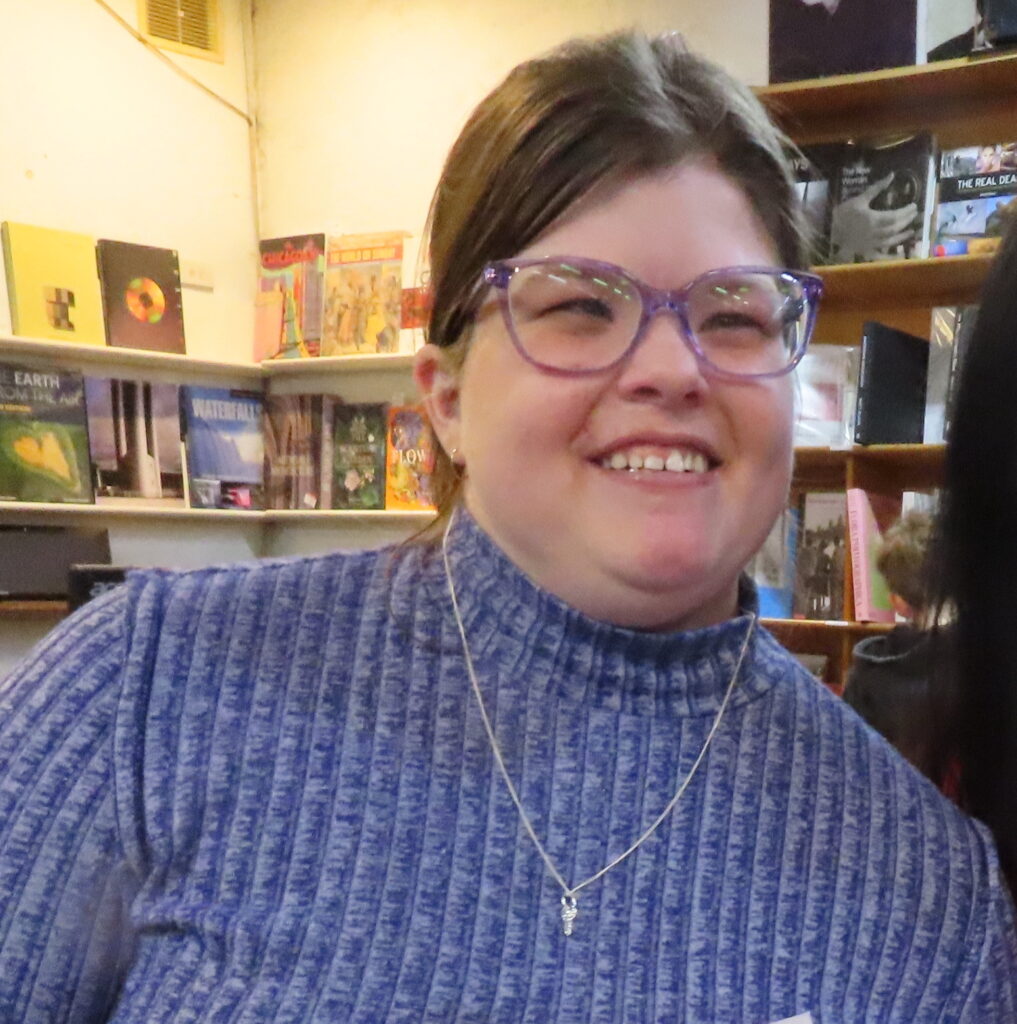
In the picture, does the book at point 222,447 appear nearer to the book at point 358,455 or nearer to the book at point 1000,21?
the book at point 358,455

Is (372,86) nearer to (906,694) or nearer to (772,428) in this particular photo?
(906,694)

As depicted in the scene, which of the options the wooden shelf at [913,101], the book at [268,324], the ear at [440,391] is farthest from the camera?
the book at [268,324]

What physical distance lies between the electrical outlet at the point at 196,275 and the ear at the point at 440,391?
8.20 ft

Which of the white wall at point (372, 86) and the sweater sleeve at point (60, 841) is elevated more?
the white wall at point (372, 86)

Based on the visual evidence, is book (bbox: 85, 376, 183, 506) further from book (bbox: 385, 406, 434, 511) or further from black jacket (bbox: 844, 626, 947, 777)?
black jacket (bbox: 844, 626, 947, 777)

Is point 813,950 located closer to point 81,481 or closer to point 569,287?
point 569,287

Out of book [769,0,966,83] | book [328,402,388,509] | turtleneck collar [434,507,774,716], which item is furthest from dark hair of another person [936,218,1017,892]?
book [328,402,388,509]

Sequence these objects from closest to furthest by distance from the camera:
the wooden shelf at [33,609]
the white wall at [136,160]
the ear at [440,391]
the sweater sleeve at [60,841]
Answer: the sweater sleeve at [60,841] < the ear at [440,391] < the wooden shelf at [33,609] < the white wall at [136,160]

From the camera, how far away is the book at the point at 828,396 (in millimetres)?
2363

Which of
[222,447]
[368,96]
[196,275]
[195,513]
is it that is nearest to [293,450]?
[222,447]

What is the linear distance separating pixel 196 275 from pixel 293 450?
581 millimetres

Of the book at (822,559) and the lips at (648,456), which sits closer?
the lips at (648,456)

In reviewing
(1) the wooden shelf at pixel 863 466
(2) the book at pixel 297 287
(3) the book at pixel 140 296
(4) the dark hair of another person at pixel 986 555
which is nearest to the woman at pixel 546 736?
(4) the dark hair of another person at pixel 986 555

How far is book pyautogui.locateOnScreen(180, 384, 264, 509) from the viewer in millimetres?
3115
